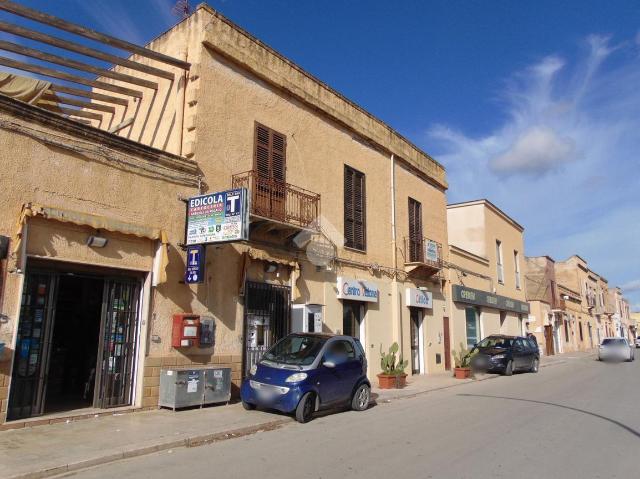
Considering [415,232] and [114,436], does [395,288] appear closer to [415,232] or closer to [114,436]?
[415,232]

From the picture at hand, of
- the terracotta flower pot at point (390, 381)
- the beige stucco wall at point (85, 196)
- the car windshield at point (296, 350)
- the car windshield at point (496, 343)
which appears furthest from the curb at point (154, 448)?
the car windshield at point (496, 343)

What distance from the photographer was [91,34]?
37.0ft

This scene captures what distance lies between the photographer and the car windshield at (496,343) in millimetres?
21469

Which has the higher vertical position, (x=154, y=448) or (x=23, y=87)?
(x=23, y=87)

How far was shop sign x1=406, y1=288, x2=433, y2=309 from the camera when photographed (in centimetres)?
1933

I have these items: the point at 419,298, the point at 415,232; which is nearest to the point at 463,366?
the point at 419,298

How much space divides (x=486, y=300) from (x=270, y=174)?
1650 cm

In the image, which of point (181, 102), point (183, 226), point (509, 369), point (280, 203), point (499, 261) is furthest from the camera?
point (499, 261)

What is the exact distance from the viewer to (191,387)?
10.6m

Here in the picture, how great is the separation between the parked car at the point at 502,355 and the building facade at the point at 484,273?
1791mm

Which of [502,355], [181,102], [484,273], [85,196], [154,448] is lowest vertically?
[154,448]

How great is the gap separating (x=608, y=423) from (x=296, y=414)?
578 cm

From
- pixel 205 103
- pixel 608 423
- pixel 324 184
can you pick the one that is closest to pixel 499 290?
pixel 324 184

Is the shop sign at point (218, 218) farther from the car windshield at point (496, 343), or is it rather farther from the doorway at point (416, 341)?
the car windshield at point (496, 343)
